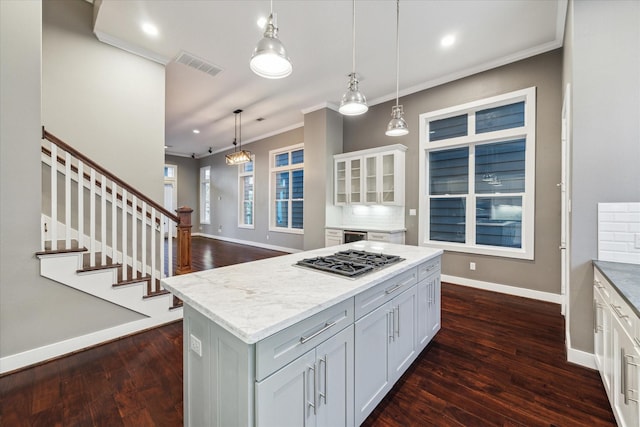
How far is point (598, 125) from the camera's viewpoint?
2.10 m

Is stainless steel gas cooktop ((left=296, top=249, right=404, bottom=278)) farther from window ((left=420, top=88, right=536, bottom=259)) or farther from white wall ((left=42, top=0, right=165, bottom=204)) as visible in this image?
white wall ((left=42, top=0, right=165, bottom=204))

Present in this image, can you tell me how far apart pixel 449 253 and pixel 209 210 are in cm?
922

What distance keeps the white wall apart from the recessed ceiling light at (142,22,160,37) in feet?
1.78

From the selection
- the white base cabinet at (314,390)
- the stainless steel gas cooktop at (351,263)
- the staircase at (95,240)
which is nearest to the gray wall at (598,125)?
the stainless steel gas cooktop at (351,263)

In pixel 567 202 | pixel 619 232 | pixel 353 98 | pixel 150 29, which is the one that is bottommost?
pixel 619 232

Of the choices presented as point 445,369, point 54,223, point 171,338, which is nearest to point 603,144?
point 445,369

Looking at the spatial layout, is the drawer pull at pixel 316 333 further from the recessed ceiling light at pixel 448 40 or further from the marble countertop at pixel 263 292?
the recessed ceiling light at pixel 448 40

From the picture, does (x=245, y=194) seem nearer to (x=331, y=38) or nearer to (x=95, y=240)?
(x=95, y=240)

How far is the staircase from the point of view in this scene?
2369 millimetres

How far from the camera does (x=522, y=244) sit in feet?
12.5

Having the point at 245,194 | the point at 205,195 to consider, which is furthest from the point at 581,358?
the point at 205,195

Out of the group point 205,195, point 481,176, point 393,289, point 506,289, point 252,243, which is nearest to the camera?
point 393,289

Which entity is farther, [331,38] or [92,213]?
[331,38]

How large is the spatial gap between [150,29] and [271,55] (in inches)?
108
